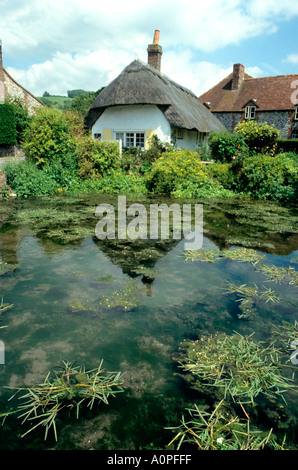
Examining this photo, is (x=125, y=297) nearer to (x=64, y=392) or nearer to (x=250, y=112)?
(x=64, y=392)

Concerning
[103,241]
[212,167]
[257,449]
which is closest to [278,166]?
[212,167]

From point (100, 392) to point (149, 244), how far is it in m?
4.03

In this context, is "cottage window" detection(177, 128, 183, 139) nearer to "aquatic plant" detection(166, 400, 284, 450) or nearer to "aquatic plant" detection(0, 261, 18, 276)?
"aquatic plant" detection(0, 261, 18, 276)

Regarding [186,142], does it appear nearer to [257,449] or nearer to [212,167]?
[212,167]

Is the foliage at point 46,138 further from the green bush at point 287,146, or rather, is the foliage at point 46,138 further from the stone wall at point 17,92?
the stone wall at point 17,92

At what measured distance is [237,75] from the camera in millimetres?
30500

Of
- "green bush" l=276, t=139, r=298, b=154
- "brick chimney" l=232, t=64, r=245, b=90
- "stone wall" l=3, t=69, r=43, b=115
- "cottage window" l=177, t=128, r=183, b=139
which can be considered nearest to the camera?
"green bush" l=276, t=139, r=298, b=154

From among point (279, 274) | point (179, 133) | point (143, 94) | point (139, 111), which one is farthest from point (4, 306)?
point (179, 133)

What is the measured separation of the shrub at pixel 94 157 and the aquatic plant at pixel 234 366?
443 inches

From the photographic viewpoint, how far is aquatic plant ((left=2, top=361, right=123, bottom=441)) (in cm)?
243

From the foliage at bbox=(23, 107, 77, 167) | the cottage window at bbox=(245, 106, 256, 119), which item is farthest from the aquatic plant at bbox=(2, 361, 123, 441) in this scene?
the cottage window at bbox=(245, 106, 256, 119)

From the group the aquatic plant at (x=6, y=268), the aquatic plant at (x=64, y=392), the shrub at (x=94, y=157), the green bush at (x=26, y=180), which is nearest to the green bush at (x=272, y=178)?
the shrub at (x=94, y=157)

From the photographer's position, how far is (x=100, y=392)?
2.63 m

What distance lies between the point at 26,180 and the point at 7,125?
10.4m
